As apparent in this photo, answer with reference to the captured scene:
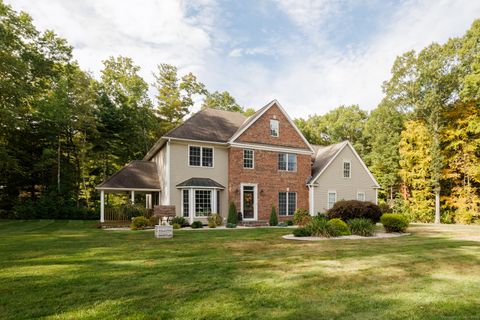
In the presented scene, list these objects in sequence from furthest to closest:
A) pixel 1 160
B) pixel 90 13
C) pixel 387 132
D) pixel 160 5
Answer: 1. pixel 387 132
2. pixel 1 160
3. pixel 90 13
4. pixel 160 5

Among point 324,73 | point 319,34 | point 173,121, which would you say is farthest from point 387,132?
point 173,121

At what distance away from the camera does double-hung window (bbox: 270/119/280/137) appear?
74.6ft

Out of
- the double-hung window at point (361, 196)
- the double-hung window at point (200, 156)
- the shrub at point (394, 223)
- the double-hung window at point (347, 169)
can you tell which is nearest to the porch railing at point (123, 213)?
the double-hung window at point (200, 156)

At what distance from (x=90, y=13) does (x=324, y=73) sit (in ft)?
45.6

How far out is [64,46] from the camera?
31922 mm

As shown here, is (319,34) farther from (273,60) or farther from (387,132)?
(387,132)

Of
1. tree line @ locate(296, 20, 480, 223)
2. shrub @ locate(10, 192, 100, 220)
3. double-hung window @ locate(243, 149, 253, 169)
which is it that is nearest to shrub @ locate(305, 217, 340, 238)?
double-hung window @ locate(243, 149, 253, 169)

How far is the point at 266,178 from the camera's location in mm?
22312

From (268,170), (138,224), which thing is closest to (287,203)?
(268,170)

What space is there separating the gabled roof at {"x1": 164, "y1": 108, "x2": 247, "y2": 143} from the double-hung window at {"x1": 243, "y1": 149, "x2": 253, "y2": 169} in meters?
1.67

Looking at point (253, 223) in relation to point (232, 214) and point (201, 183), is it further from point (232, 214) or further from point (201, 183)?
point (201, 183)

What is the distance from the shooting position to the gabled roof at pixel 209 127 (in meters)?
20.2

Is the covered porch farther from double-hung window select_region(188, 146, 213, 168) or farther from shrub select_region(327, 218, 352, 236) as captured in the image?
shrub select_region(327, 218, 352, 236)

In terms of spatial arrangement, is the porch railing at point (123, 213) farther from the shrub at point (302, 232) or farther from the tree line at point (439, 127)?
the tree line at point (439, 127)
